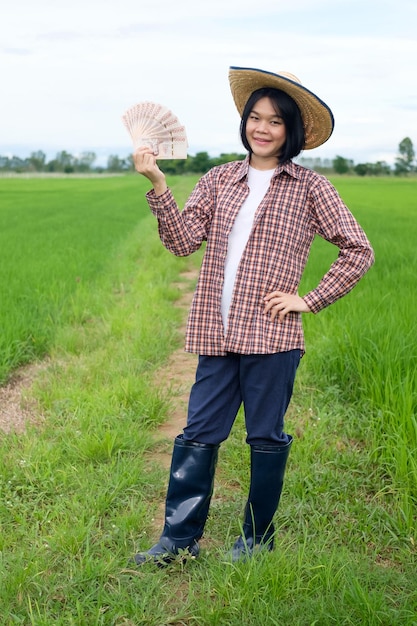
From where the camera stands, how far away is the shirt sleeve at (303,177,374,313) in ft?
7.60

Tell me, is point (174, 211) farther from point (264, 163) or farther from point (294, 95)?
point (294, 95)

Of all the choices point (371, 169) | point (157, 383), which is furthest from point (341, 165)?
point (157, 383)

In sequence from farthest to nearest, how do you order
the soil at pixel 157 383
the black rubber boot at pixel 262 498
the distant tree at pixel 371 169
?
the distant tree at pixel 371 169
the soil at pixel 157 383
the black rubber boot at pixel 262 498

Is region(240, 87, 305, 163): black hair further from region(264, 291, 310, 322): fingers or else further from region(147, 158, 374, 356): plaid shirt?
region(264, 291, 310, 322): fingers

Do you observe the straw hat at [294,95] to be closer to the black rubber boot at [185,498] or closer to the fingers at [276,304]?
the fingers at [276,304]

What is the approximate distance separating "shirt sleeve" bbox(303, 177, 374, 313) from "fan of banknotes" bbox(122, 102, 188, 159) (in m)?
0.45

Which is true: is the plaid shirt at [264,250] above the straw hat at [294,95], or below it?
below

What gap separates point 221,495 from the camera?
2.91 meters

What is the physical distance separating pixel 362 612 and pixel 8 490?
1.42 meters

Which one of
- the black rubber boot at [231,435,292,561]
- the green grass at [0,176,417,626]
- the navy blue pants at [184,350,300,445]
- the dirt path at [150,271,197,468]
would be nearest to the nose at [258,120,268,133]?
the navy blue pants at [184,350,300,445]

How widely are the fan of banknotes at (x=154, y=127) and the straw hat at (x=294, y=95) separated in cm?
27

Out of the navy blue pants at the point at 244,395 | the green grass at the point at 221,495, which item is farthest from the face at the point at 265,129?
the green grass at the point at 221,495

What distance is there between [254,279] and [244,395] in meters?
0.37

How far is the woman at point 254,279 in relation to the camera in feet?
7.59
